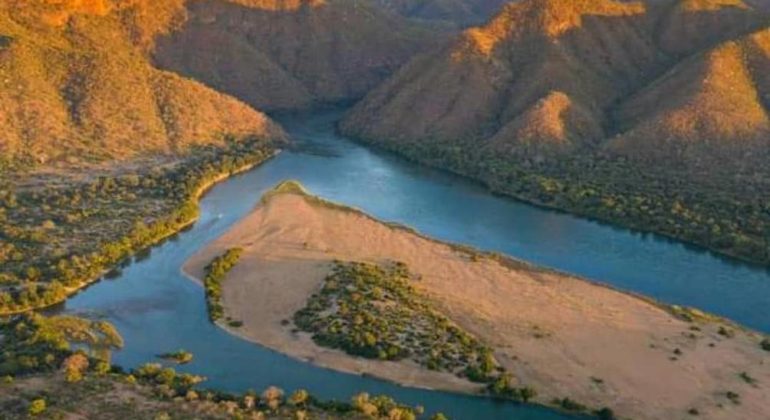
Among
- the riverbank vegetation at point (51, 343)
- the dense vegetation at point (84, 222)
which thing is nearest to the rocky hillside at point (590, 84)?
the dense vegetation at point (84, 222)

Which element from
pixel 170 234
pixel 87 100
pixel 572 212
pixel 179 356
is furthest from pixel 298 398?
pixel 87 100

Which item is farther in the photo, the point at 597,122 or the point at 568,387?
the point at 597,122

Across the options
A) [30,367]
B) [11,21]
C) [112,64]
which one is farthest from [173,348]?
[11,21]

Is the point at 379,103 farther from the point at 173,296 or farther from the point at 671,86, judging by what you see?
the point at 173,296

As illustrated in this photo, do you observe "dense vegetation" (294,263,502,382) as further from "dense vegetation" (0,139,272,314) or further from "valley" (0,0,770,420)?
"dense vegetation" (0,139,272,314)

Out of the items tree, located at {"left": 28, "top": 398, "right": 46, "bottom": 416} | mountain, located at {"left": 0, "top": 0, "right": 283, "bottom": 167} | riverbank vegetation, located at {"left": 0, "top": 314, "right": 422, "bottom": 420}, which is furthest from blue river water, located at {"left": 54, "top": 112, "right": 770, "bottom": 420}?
mountain, located at {"left": 0, "top": 0, "right": 283, "bottom": 167}

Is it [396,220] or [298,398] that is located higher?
[396,220]

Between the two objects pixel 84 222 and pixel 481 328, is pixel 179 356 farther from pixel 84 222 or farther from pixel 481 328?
pixel 84 222
